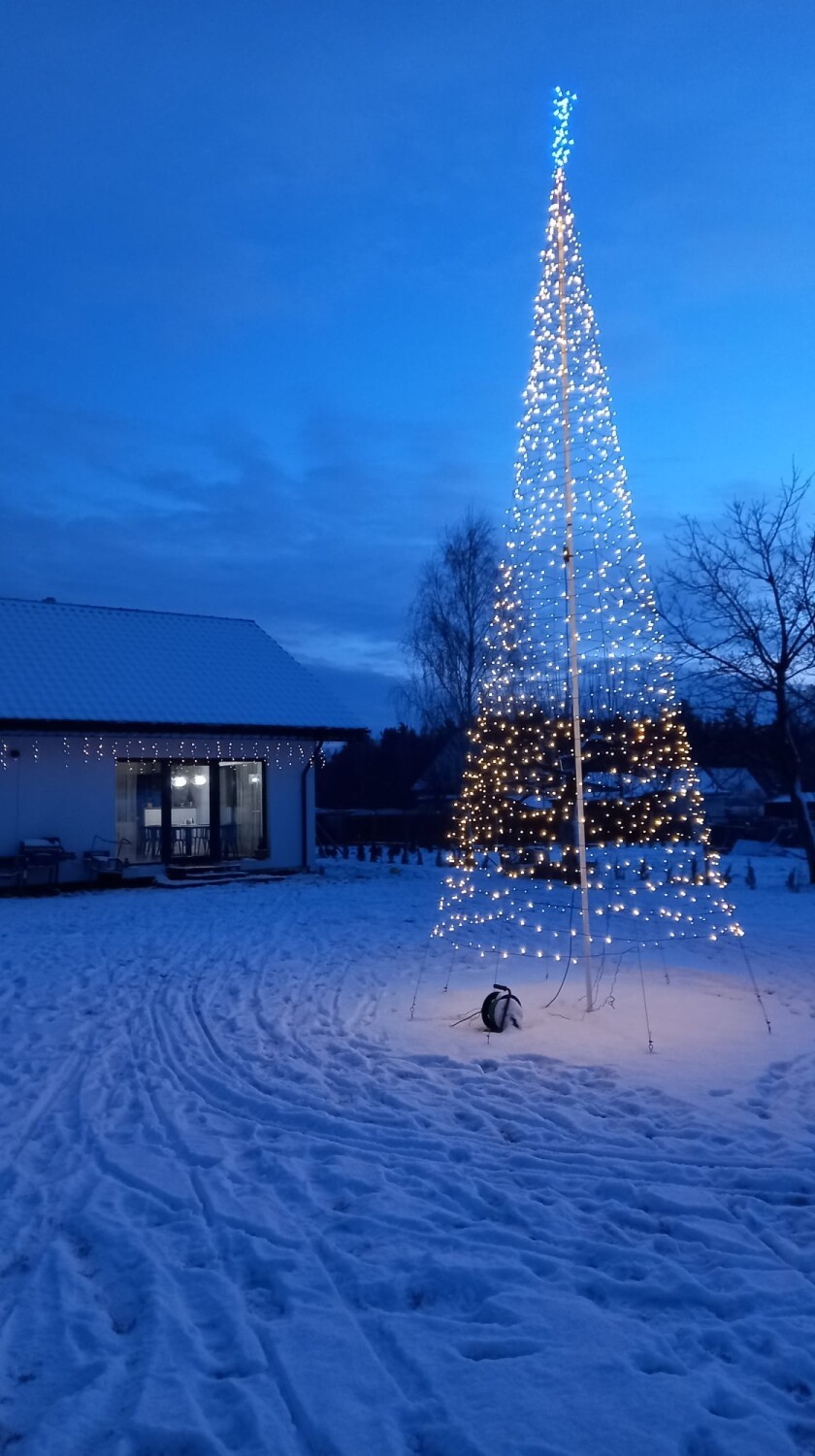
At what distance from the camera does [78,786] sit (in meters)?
18.1

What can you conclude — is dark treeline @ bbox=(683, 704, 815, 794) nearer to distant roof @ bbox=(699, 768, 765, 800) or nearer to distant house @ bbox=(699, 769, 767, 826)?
distant house @ bbox=(699, 769, 767, 826)

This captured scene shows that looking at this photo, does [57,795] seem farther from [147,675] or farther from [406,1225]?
[406,1225]

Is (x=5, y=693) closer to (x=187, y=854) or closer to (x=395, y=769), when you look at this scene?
(x=187, y=854)

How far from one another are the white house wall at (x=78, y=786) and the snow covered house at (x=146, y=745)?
0.02 m

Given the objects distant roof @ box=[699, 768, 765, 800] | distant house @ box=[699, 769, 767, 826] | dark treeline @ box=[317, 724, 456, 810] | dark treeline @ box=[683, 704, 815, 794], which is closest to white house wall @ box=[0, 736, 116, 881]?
dark treeline @ box=[683, 704, 815, 794]

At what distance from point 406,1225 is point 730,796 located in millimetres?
32566

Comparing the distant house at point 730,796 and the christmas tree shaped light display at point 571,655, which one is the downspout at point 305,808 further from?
the christmas tree shaped light display at point 571,655

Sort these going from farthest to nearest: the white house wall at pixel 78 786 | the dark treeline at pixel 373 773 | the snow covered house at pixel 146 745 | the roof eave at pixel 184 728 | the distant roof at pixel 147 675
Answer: the dark treeline at pixel 373 773, the distant roof at pixel 147 675, the snow covered house at pixel 146 745, the white house wall at pixel 78 786, the roof eave at pixel 184 728

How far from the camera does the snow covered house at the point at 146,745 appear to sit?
17766 millimetres

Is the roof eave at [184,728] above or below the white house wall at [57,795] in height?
above

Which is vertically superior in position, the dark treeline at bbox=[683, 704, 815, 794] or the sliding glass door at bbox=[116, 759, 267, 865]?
the dark treeline at bbox=[683, 704, 815, 794]

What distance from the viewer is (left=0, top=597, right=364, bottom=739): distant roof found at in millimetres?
18391

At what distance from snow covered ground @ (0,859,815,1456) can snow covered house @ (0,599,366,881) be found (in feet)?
30.8

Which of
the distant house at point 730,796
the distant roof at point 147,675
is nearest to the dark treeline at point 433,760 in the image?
the distant house at point 730,796
